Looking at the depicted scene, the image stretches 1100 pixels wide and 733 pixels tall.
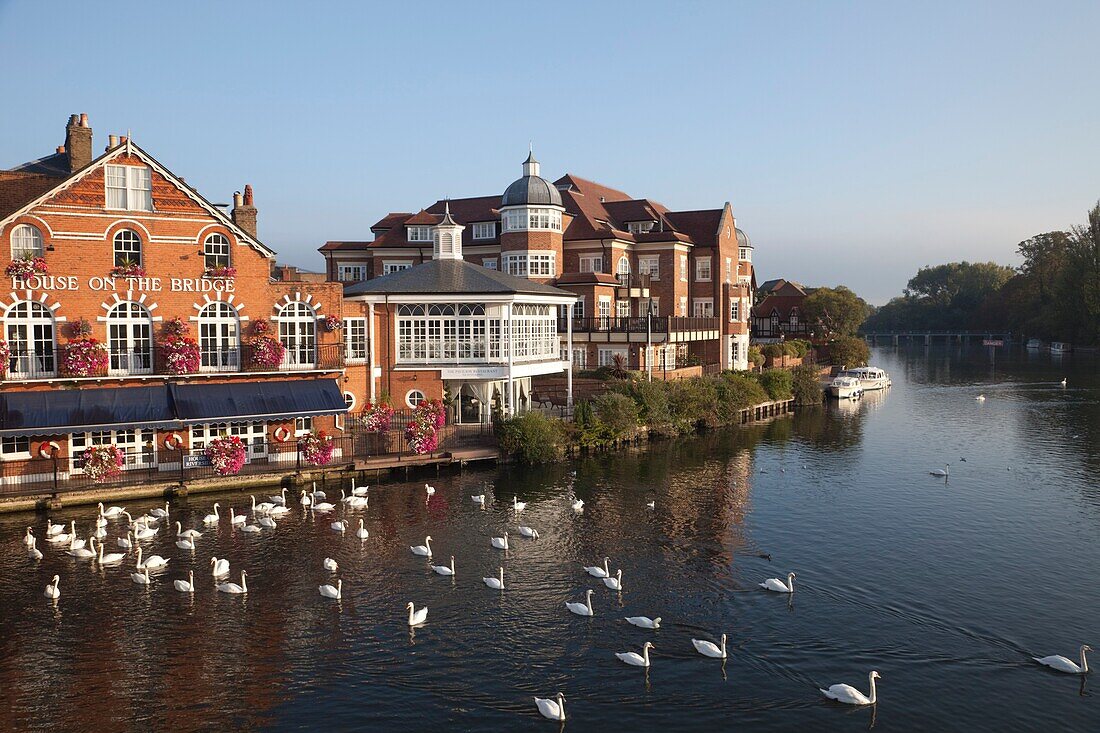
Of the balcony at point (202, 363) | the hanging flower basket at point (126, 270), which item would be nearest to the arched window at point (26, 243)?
the hanging flower basket at point (126, 270)

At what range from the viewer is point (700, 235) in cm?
6769

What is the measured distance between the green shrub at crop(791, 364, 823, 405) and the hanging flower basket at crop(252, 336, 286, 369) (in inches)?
1739

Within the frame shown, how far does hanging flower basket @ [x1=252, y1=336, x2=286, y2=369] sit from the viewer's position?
34562 mm

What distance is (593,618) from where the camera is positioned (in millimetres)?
20625

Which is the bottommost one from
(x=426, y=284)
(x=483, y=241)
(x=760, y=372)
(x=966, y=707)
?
(x=966, y=707)

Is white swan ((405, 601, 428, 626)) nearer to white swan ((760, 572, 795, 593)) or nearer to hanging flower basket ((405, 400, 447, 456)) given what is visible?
white swan ((760, 572, 795, 593))

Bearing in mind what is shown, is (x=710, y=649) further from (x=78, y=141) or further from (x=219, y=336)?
(x=78, y=141)

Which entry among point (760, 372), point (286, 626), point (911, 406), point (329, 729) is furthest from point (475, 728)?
point (911, 406)

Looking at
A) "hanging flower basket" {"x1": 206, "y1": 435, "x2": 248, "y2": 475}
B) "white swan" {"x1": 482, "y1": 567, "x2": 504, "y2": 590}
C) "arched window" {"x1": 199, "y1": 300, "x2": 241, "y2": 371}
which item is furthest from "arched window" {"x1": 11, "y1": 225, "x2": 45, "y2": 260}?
"white swan" {"x1": 482, "y1": 567, "x2": 504, "y2": 590}

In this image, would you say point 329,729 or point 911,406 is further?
point 911,406

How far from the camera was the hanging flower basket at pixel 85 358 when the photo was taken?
3080 cm

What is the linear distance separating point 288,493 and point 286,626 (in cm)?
1322

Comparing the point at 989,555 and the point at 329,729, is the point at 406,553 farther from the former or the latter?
the point at 989,555

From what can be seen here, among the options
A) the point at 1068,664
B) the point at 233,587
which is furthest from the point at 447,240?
the point at 1068,664
